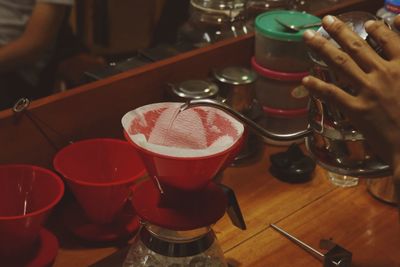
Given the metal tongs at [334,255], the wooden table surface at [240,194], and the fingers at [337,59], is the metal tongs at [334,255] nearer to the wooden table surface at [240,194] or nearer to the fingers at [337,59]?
the wooden table surface at [240,194]

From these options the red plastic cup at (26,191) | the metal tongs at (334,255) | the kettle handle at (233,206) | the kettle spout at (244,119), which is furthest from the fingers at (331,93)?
the red plastic cup at (26,191)

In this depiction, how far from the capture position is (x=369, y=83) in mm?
726

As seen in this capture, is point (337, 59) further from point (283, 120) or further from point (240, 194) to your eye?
point (283, 120)

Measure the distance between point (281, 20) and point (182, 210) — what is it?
2.11 ft

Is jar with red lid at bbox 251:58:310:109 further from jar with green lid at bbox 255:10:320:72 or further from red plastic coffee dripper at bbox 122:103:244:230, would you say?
red plastic coffee dripper at bbox 122:103:244:230

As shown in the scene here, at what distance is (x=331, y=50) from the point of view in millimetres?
741

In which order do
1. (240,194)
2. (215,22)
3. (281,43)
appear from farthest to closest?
(215,22), (281,43), (240,194)

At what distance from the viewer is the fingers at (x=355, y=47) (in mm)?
730

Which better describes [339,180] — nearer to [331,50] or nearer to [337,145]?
[337,145]

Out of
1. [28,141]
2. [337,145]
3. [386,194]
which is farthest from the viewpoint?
[386,194]

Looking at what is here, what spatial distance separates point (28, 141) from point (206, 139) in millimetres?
341

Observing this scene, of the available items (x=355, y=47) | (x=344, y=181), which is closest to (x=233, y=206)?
(x=355, y=47)

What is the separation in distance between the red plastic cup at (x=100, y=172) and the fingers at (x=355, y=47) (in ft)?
1.34

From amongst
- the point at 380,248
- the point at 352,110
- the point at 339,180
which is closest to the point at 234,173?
the point at 339,180
